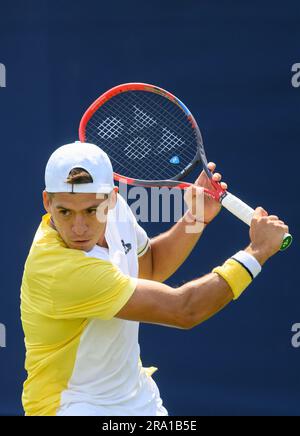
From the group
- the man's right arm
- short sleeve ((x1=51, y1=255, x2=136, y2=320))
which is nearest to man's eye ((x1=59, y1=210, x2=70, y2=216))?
short sleeve ((x1=51, y1=255, x2=136, y2=320))

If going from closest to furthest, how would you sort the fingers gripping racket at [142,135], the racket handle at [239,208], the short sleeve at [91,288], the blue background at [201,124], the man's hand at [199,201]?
1. the short sleeve at [91,288]
2. the racket handle at [239,208]
3. the man's hand at [199,201]
4. the fingers gripping racket at [142,135]
5. the blue background at [201,124]

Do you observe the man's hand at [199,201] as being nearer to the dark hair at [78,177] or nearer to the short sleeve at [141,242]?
the short sleeve at [141,242]

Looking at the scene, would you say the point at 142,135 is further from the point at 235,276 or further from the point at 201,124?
the point at 235,276

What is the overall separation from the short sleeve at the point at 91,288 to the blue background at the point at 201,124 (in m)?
1.92

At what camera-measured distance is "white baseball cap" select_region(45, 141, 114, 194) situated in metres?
3.45

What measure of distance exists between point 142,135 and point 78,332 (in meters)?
1.29

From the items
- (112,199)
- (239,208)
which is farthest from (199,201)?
(112,199)

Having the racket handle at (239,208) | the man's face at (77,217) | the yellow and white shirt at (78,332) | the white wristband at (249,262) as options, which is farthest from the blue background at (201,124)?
the man's face at (77,217)

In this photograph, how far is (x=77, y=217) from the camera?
3.44 meters

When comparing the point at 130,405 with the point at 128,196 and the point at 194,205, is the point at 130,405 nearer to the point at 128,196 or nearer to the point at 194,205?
the point at 194,205

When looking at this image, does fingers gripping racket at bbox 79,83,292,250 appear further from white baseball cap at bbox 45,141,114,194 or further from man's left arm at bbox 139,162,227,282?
white baseball cap at bbox 45,141,114,194

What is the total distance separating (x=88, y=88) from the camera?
211 inches

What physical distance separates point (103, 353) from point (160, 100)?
5.33ft

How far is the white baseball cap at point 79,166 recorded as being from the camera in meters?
3.45
